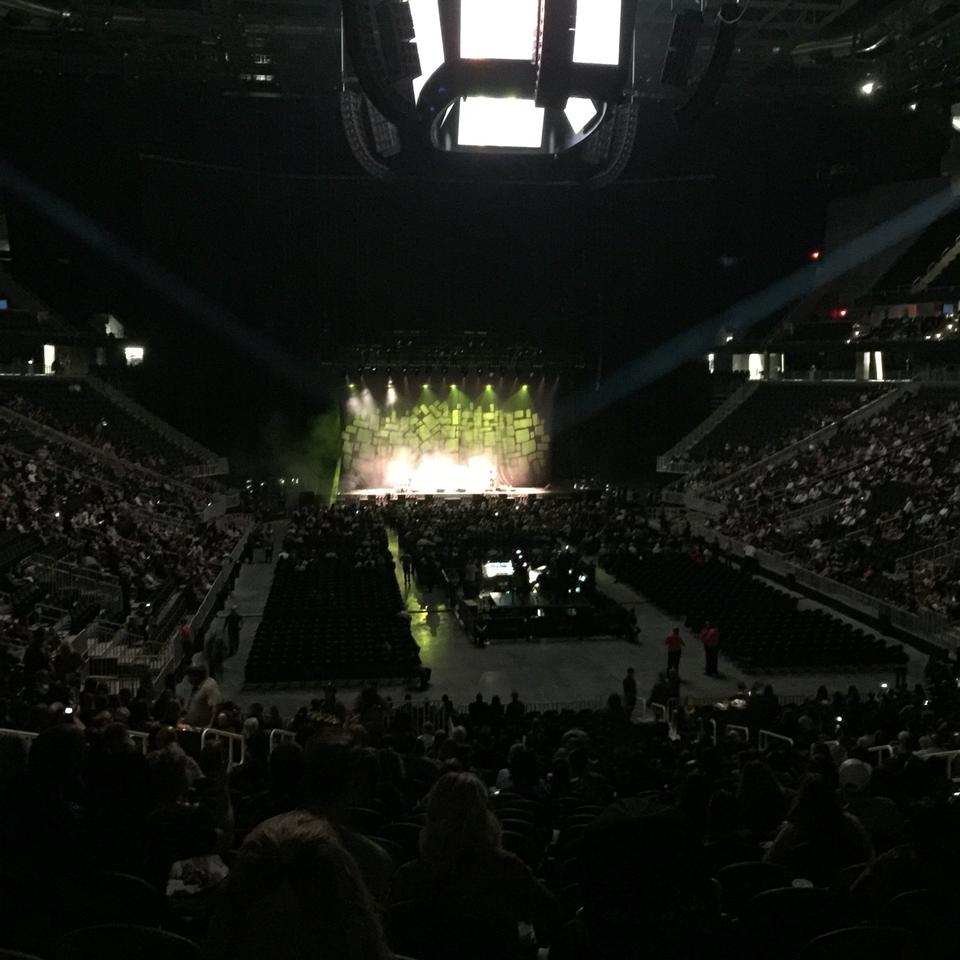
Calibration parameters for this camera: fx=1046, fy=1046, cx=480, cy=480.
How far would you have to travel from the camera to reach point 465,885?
3068 mm

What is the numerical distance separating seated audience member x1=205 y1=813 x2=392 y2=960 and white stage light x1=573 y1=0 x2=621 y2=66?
38.1 ft

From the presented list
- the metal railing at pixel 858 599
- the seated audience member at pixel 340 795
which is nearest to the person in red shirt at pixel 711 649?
the metal railing at pixel 858 599

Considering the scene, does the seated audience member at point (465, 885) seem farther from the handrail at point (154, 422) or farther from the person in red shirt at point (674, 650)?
the handrail at point (154, 422)

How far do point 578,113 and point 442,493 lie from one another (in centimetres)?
2618

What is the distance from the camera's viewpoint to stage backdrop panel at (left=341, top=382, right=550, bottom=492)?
1635 inches

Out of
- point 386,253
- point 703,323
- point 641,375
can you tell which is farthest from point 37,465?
point 703,323

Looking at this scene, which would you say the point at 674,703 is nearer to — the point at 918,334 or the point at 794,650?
the point at 794,650

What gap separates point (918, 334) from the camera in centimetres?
3584

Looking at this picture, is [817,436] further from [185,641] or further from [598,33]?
[598,33]

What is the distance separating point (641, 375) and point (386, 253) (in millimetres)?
11085

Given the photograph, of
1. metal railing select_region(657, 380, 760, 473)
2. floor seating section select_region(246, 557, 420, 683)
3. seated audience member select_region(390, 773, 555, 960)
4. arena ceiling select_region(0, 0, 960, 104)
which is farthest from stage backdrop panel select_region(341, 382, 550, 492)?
seated audience member select_region(390, 773, 555, 960)

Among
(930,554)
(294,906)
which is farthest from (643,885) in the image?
(930,554)

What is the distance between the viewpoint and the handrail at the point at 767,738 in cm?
1077

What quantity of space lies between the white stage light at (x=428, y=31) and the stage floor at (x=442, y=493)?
24.1m
